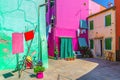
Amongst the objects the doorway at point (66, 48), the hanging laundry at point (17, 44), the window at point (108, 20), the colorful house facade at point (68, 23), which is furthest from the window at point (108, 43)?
the hanging laundry at point (17, 44)

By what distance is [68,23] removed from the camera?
22.2m

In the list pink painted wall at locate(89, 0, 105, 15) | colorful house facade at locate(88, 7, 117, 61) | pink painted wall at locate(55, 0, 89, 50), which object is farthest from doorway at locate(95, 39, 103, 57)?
pink painted wall at locate(89, 0, 105, 15)

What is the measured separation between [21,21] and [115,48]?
31.3 feet

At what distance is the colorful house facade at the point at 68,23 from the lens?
70.4 ft

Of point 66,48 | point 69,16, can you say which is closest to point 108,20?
point 69,16

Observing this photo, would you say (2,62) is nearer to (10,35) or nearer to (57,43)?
(10,35)

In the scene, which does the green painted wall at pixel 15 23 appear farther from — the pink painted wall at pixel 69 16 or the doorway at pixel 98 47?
the doorway at pixel 98 47

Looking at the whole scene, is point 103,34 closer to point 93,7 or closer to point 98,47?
point 98,47

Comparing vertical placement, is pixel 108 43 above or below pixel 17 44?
below

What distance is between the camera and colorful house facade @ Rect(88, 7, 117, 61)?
1864 centimetres

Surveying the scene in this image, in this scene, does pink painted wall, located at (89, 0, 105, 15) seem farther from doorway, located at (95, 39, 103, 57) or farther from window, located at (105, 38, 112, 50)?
window, located at (105, 38, 112, 50)

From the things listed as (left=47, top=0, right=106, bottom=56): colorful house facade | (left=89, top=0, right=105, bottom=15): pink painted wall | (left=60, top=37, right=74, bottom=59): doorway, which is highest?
(left=89, top=0, right=105, bottom=15): pink painted wall

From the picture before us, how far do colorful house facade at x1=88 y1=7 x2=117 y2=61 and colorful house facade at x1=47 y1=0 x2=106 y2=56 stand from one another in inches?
39.2

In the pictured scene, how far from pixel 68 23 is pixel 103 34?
13.9 feet
